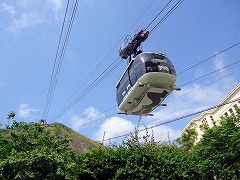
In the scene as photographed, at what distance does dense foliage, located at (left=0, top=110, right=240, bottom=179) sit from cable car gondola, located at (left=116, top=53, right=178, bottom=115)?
2.23m

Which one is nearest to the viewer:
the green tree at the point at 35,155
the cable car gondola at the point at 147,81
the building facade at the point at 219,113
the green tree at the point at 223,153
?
the green tree at the point at 35,155

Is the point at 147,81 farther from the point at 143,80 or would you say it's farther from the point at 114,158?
the point at 114,158

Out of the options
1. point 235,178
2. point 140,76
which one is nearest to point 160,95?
point 140,76

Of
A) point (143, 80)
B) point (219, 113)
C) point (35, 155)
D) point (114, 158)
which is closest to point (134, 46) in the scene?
point (143, 80)

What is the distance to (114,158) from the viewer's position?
11766mm

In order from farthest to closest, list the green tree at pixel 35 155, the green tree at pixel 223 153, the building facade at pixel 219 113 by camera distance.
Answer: the building facade at pixel 219 113
the green tree at pixel 223 153
the green tree at pixel 35 155

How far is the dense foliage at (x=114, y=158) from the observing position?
28.0 feet

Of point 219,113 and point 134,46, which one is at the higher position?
point 219,113

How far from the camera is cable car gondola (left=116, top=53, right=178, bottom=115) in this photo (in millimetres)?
11930

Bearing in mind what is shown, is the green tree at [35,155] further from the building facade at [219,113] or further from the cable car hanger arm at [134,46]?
the building facade at [219,113]

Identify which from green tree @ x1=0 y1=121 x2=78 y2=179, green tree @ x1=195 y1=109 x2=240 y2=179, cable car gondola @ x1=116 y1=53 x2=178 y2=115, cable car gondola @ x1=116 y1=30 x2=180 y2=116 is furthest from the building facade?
green tree @ x1=0 y1=121 x2=78 y2=179

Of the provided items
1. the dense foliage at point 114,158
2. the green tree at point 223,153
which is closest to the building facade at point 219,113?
the green tree at point 223,153

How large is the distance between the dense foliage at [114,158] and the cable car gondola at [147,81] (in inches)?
87.7

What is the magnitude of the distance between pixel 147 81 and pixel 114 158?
437 centimetres
